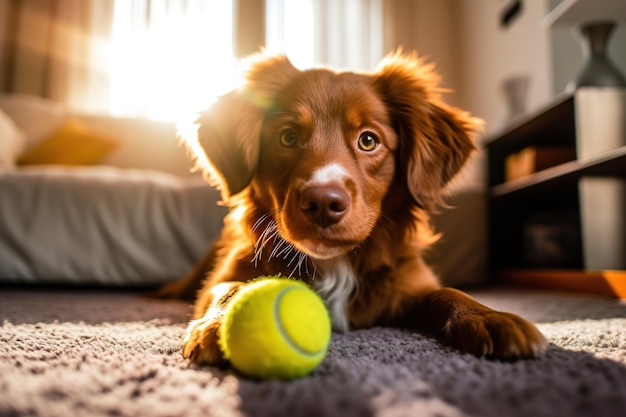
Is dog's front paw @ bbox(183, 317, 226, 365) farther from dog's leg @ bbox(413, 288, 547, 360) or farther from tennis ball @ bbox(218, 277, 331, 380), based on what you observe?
dog's leg @ bbox(413, 288, 547, 360)

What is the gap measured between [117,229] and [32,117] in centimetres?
214

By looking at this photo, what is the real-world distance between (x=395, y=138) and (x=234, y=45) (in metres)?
4.90

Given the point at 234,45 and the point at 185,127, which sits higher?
the point at 234,45

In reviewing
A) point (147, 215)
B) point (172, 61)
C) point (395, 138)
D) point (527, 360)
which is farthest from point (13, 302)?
point (172, 61)

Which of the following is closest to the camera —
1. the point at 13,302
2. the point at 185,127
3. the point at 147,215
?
the point at 185,127

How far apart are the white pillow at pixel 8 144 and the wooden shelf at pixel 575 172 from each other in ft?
10.8

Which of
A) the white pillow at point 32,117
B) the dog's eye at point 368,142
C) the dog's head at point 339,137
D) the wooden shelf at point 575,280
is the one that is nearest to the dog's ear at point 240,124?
the dog's head at point 339,137

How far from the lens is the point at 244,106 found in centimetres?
158

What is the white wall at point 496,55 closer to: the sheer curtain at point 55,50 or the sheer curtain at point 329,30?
the sheer curtain at point 329,30

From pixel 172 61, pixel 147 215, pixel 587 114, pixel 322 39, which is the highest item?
pixel 322 39

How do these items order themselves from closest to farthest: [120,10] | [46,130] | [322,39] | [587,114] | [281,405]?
[281,405] < [587,114] < [46,130] < [120,10] < [322,39]

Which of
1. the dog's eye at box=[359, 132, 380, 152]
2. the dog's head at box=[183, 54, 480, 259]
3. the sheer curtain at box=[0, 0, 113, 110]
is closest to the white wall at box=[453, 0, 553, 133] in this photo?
the dog's head at box=[183, 54, 480, 259]

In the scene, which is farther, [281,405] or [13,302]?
[13,302]

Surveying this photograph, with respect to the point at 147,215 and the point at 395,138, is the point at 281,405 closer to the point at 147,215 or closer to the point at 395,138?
the point at 395,138
